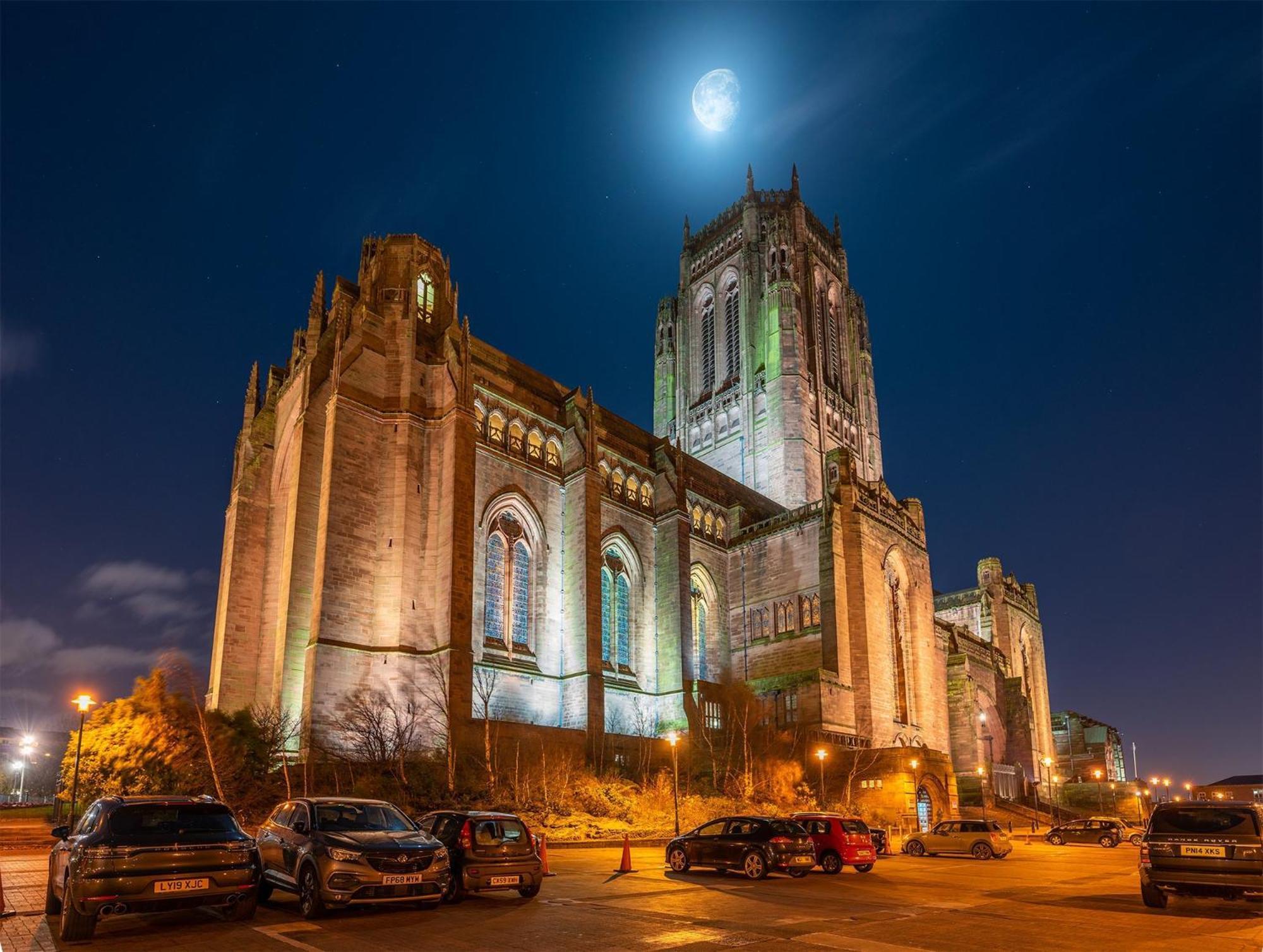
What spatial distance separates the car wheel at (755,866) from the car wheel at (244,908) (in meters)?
10.0

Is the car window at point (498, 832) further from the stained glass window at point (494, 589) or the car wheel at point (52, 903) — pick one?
the stained glass window at point (494, 589)

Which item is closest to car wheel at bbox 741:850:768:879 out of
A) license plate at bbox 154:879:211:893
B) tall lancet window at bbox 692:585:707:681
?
license plate at bbox 154:879:211:893

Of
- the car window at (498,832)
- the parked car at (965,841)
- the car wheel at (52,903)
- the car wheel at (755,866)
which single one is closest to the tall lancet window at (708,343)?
the parked car at (965,841)

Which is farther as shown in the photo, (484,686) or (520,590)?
(520,590)

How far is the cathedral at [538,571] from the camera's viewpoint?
32969 mm

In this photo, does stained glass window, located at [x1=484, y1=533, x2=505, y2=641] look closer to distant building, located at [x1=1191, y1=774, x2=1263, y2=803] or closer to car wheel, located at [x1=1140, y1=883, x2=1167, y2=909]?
car wheel, located at [x1=1140, y1=883, x2=1167, y2=909]

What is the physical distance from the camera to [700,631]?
49031 millimetres

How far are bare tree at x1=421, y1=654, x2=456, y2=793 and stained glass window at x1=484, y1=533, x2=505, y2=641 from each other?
4262 mm

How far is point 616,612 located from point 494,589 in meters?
7.16

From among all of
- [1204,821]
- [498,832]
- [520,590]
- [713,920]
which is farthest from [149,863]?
[520,590]

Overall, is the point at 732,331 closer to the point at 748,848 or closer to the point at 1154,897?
the point at 748,848

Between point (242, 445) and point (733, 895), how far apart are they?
32.3 meters

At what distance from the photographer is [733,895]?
49.1 feet

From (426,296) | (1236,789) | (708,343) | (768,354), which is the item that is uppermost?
(708,343)
